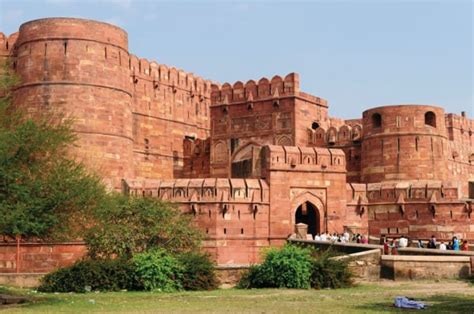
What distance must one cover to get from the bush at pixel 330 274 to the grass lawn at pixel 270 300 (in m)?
0.30

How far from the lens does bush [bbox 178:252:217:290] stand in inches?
570

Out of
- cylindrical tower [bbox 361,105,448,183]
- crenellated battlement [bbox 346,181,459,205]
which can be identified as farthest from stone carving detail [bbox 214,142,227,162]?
crenellated battlement [bbox 346,181,459,205]

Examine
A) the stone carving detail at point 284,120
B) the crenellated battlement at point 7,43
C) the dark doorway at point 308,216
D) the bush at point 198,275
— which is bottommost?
the bush at point 198,275

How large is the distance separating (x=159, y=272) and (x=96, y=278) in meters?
1.22

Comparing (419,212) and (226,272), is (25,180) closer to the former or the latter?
(226,272)

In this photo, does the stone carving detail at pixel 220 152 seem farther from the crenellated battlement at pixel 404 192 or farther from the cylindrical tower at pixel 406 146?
the crenellated battlement at pixel 404 192

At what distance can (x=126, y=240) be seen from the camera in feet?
58.1

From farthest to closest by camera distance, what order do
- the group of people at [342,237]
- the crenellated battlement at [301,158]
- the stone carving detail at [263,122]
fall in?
1. the stone carving detail at [263,122]
2. the crenellated battlement at [301,158]
3. the group of people at [342,237]

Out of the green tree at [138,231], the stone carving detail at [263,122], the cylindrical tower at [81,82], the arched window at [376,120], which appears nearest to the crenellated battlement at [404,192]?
the arched window at [376,120]

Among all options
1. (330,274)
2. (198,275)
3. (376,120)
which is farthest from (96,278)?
(376,120)

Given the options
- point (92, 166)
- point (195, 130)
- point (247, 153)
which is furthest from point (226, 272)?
point (195, 130)

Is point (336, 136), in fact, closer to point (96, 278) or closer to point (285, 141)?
point (285, 141)

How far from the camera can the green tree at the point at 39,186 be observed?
13.1 metres

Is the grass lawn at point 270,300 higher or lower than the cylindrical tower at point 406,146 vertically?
lower
